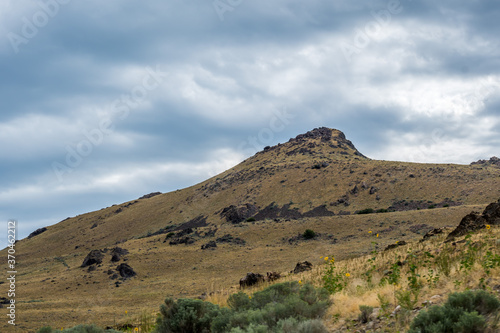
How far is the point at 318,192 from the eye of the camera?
77.9 metres

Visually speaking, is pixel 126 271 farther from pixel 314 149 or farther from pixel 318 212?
pixel 314 149

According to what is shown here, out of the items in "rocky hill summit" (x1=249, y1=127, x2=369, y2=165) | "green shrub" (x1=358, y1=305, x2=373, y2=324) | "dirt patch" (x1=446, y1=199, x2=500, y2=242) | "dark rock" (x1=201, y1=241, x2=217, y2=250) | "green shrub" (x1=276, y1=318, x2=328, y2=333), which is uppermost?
"rocky hill summit" (x1=249, y1=127, x2=369, y2=165)

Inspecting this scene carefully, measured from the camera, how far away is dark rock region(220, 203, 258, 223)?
73438mm

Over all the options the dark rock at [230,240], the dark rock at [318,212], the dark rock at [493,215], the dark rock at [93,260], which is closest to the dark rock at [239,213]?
the dark rock at [318,212]

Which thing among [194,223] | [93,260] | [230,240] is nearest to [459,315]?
[230,240]

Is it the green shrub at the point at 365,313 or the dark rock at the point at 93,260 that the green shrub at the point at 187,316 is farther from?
the dark rock at the point at 93,260

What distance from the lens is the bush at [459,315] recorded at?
486 centimetres

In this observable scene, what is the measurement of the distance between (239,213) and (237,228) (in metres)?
17.2

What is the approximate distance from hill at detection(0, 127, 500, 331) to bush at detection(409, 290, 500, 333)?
531 inches

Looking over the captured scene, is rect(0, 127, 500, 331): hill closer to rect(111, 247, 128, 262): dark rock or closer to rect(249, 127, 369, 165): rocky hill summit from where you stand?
rect(111, 247, 128, 262): dark rock

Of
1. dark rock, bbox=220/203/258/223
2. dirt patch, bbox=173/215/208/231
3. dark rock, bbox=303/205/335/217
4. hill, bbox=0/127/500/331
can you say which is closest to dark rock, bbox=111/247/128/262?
hill, bbox=0/127/500/331

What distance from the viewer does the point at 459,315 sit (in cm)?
509

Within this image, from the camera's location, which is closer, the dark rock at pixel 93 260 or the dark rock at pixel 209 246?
the dark rock at pixel 93 260

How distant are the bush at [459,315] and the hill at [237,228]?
13.5 meters
